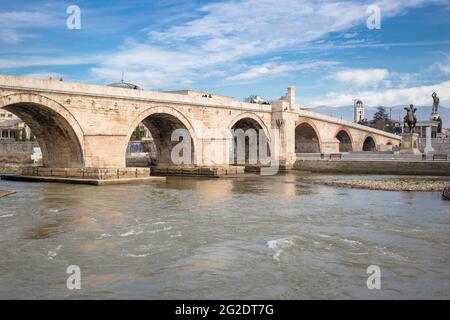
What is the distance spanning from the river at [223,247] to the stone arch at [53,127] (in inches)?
222

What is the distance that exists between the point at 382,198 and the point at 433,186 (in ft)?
13.8

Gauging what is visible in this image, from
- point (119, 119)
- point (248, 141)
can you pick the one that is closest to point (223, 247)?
point (119, 119)

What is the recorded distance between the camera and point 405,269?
23.4 feet

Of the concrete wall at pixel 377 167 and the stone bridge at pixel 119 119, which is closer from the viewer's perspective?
the stone bridge at pixel 119 119

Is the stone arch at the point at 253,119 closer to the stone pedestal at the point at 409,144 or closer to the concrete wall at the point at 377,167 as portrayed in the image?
the concrete wall at the point at 377,167

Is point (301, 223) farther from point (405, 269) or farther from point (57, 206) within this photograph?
point (57, 206)

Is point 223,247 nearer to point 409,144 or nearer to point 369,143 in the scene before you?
point 409,144

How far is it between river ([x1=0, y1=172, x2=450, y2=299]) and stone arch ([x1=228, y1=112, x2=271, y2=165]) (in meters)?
17.8

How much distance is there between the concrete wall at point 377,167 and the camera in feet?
82.1

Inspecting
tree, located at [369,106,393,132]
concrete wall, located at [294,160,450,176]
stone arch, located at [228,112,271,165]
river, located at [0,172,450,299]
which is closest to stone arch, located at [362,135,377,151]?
stone arch, located at [228,112,271,165]

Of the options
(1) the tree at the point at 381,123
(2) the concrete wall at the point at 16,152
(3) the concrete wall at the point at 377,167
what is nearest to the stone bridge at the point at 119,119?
(3) the concrete wall at the point at 377,167

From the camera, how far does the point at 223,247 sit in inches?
334
